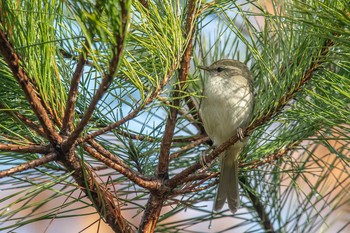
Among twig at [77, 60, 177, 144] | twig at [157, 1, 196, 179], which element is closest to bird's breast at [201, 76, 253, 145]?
twig at [157, 1, 196, 179]

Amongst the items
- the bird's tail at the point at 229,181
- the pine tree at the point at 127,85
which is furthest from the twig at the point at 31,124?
the bird's tail at the point at 229,181

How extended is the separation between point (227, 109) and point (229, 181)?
28cm

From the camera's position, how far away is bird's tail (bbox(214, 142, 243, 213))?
181 cm

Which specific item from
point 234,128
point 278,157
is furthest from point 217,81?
point 278,157

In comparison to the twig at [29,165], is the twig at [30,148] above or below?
above

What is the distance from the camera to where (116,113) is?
163 cm

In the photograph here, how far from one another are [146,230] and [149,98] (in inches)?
18.4

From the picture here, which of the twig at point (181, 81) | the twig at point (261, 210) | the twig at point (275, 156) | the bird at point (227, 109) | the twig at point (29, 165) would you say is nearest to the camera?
the twig at point (29, 165)

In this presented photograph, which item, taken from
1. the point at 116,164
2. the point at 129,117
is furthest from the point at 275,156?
the point at 129,117

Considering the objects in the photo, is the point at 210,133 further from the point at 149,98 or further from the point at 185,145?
the point at 149,98

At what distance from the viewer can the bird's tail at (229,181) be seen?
1808mm

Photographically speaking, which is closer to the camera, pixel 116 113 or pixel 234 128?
pixel 116 113

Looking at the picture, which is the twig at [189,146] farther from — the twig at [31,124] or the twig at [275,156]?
the twig at [31,124]

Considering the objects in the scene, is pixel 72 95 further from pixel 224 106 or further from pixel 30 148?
pixel 224 106
